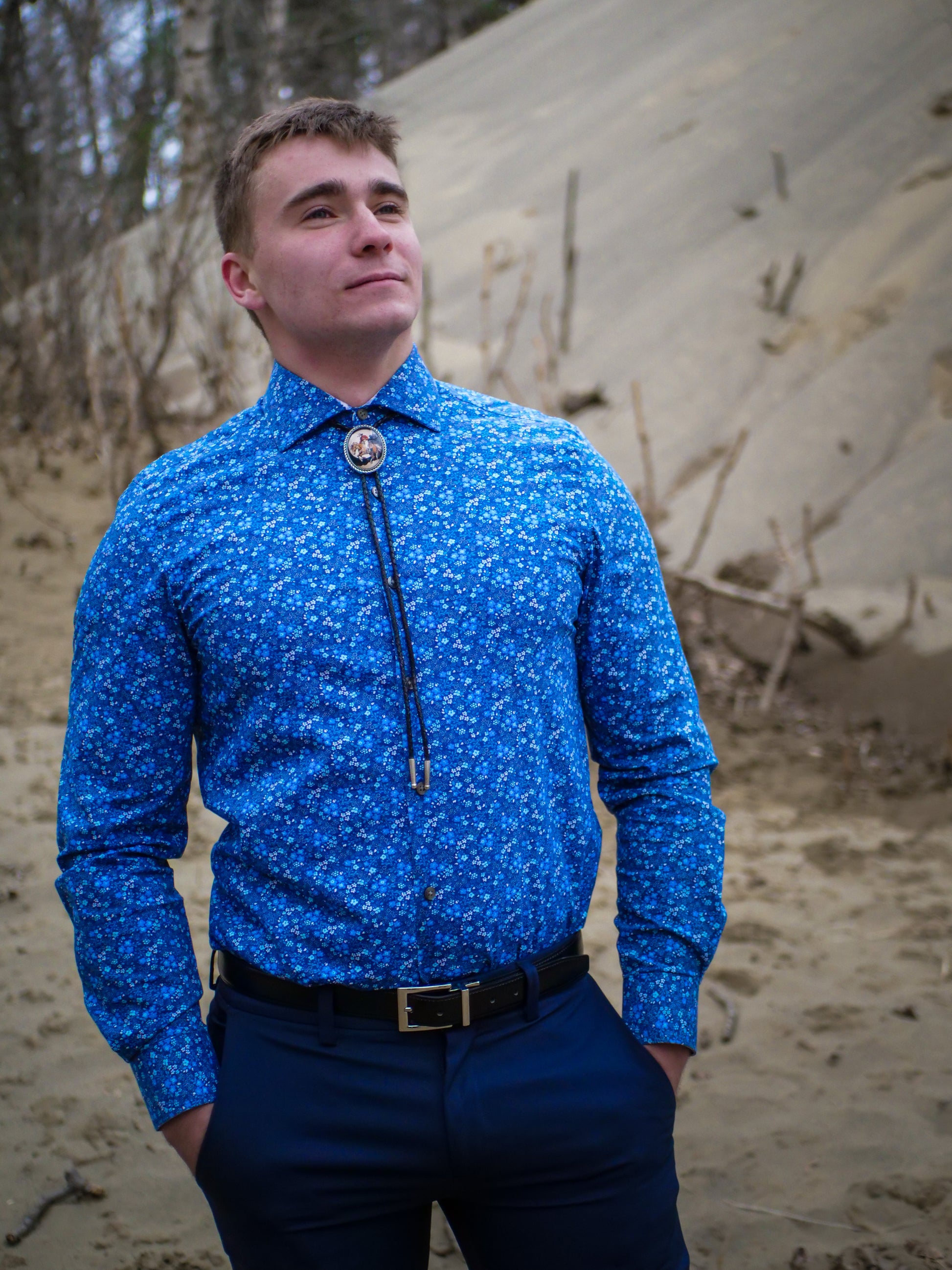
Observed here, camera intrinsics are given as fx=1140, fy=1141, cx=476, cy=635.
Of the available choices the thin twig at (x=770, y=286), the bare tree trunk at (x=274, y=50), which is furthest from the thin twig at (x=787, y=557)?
the bare tree trunk at (x=274, y=50)

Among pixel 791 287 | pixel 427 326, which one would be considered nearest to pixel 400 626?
pixel 427 326

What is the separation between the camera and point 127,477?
6867mm

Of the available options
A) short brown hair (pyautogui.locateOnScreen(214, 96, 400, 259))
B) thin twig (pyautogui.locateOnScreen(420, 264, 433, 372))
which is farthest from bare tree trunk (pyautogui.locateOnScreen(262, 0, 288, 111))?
short brown hair (pyautogui.locateOnScreen(214, 96, 400, 259))

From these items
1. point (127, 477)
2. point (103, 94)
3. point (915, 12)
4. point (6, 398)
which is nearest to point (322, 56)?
point (103, 94)

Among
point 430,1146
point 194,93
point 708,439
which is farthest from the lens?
point 194,93

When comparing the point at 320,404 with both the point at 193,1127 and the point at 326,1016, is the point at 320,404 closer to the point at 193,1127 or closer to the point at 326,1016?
the point at 326,1016

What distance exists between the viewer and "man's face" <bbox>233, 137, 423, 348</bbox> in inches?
58.4

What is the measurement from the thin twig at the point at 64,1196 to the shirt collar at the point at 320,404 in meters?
1.85

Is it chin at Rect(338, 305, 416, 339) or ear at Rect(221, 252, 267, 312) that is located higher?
ear at Rect(221, 252, 267, 312)

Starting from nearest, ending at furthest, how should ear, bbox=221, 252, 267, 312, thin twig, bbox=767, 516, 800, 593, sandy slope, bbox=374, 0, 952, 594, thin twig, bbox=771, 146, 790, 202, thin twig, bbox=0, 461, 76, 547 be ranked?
ear, bbox=221, 252, 267, 312, thin twig, bbox=767, 516, 800, 593, thin twig, bbox=0, 461, 76, 547, sandy slope, bbox=374, 0, 952, 594, thin twig, bbox=771, 146, 790, 202

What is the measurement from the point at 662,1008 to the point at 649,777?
31 centimetres

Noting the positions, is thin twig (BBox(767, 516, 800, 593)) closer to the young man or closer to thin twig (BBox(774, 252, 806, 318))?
the young man

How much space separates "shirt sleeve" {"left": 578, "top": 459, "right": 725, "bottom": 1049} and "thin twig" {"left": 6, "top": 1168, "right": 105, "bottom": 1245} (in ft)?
5.16

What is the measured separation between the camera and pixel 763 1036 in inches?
128
